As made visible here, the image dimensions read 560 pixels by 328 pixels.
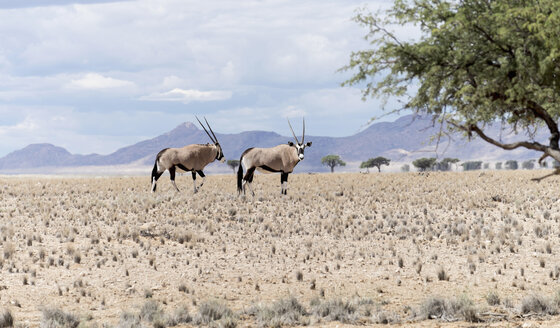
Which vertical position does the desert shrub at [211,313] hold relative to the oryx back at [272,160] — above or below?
below

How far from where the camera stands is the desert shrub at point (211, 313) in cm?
1504

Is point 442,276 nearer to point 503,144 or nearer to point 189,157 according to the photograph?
point 503,144

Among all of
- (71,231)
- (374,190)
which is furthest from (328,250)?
(374,190)

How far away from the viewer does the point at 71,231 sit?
24.7 meters

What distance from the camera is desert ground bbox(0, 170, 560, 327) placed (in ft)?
51.1

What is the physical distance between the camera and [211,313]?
15406 millimetres

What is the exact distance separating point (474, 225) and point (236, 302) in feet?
47.3

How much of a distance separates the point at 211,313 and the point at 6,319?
5.16 metres

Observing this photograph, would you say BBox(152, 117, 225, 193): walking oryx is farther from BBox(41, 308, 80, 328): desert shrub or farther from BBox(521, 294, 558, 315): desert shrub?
BBox(521, 294, 558, 315): desert shrub

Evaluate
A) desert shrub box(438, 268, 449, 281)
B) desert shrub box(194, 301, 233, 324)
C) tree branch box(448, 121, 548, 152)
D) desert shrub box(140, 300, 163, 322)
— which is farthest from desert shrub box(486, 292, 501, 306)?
desert shrub box(140, 300, 163, 322)

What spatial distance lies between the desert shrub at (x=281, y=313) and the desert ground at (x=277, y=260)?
0.05 m

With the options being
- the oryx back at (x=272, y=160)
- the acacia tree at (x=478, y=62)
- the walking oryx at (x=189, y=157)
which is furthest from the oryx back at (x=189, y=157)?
the acacia tree at (x=478, y=62)

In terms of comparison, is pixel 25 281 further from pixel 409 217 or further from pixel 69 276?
pixel 409 217

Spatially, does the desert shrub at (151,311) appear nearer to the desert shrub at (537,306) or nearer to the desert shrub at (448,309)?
the desert shrub at (448,309)
